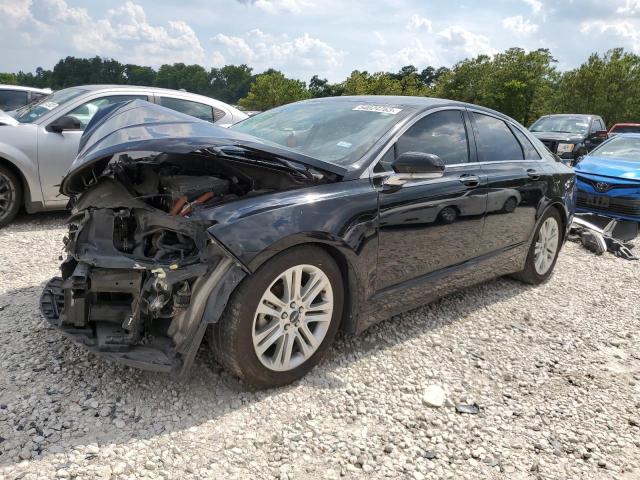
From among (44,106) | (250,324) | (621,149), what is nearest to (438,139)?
(250,324)

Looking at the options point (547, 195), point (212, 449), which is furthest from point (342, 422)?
point (547, 195)

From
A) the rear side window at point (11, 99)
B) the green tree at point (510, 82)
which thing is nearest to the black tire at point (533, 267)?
the rear side window at point (11, 99)

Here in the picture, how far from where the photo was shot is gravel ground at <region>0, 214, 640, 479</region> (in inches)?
90.1

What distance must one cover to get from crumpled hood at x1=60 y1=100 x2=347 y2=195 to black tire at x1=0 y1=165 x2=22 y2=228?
9.96 ft

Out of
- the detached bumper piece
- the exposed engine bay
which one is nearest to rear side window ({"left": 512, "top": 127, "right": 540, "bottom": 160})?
the exposed engine bay

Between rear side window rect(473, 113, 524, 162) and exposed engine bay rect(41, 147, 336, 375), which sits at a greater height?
rear side window rect(473, 113, 524, 162)

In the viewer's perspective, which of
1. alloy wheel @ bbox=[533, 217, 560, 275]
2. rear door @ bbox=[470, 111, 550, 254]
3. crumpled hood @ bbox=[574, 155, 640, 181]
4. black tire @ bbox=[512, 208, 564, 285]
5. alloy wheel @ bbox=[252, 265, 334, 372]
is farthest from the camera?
crumpled hood @ bbox=[574, 155, 640, 181]

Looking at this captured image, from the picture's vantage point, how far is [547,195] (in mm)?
4641

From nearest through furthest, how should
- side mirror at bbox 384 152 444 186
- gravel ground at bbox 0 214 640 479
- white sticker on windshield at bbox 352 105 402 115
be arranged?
1. gravel ground at bbox 0 214 640 479
2. side mirror at bbox 384 152 444 186
3. white sticker on windshield at bbox 352 105 402 115

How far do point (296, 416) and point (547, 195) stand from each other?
3.26 metres

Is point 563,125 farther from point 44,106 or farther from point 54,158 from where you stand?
point 54,158

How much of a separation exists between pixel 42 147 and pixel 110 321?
3957 millimetres

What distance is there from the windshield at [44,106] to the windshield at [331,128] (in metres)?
3.35

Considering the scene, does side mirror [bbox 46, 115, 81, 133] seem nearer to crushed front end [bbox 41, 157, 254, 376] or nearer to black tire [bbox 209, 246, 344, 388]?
crushed front end [bbox 41, 157, 254, 376]
